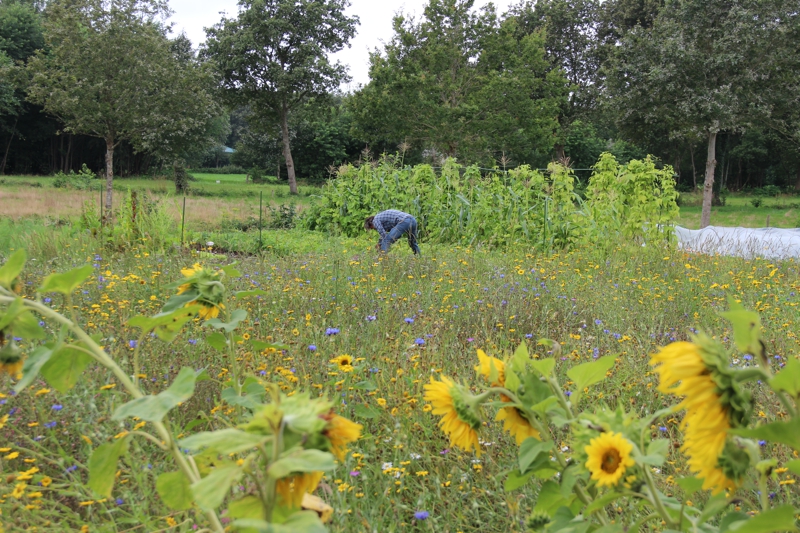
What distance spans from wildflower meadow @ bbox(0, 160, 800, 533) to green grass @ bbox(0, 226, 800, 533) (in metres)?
0.02

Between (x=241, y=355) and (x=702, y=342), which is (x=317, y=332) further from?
(x=702, y=342)

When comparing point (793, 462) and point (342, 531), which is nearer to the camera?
point (793, 462)

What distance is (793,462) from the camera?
0.57m

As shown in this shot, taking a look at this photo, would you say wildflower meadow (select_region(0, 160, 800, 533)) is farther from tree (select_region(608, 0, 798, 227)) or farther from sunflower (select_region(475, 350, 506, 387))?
tree (select_region(608, 0, 798, 227))

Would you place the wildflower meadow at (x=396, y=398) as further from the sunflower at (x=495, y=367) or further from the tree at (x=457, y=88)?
the tree at (x=457, y=88)

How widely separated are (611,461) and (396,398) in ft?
5.04

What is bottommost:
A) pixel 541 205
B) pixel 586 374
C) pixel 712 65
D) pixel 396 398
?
pixel 396 398

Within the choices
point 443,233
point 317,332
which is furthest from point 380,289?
point 443,233

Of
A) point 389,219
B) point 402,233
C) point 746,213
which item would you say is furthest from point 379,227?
point 746,213

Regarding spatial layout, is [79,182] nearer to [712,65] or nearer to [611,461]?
[712,65]

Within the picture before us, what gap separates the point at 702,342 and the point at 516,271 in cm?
448

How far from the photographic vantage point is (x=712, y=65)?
15.1 meters

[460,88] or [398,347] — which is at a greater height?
[460,88]

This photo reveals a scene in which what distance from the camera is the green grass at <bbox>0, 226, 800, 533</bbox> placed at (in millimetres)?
1670
